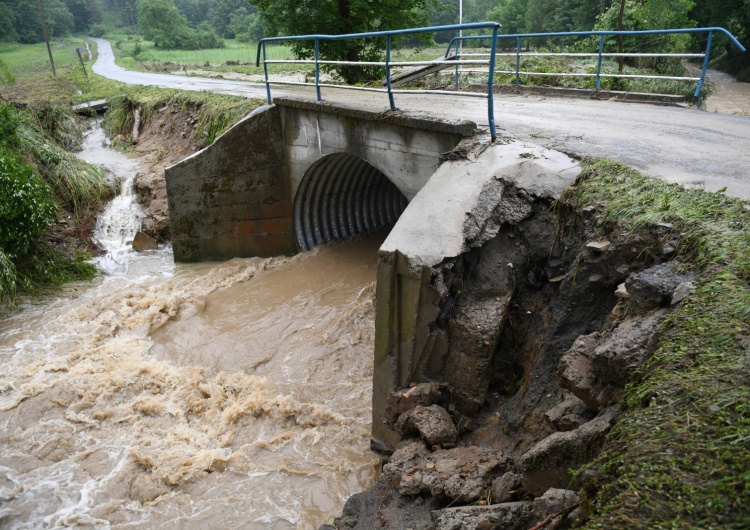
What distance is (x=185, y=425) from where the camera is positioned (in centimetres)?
681

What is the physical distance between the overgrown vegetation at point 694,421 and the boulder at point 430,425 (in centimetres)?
211

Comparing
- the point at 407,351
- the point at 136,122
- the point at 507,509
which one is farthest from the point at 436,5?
the point at 507,509

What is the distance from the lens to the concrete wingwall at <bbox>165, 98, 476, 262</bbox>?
10.3m

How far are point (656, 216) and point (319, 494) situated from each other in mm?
4002

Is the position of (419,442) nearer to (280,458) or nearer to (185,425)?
(280,458)

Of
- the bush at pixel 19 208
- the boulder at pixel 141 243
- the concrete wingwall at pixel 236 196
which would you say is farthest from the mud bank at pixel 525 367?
the boulder at pixel 141 243

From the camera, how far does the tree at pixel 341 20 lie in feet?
45.3

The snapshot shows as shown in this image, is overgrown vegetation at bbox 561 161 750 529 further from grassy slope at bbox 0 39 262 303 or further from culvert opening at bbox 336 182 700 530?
grassy slope at bbox 0 39 262 303

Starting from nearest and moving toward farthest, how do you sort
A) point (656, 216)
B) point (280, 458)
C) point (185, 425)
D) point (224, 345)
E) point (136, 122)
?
point (656, 216) < point (280, 458) < point (185, 425) < point (224, 345) < point (136, 122)

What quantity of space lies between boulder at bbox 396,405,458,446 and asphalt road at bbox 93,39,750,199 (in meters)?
3.10

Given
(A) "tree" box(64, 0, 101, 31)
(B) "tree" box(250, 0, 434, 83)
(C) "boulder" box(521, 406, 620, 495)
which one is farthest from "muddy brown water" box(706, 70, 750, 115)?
(A) "tree" box(64, 0, 101, 31)

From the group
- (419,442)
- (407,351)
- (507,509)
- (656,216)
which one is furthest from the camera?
(407,351)

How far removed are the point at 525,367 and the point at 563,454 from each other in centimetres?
188

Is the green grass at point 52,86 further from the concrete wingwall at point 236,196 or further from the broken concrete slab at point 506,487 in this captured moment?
the broken concrete slab at point 506,487
